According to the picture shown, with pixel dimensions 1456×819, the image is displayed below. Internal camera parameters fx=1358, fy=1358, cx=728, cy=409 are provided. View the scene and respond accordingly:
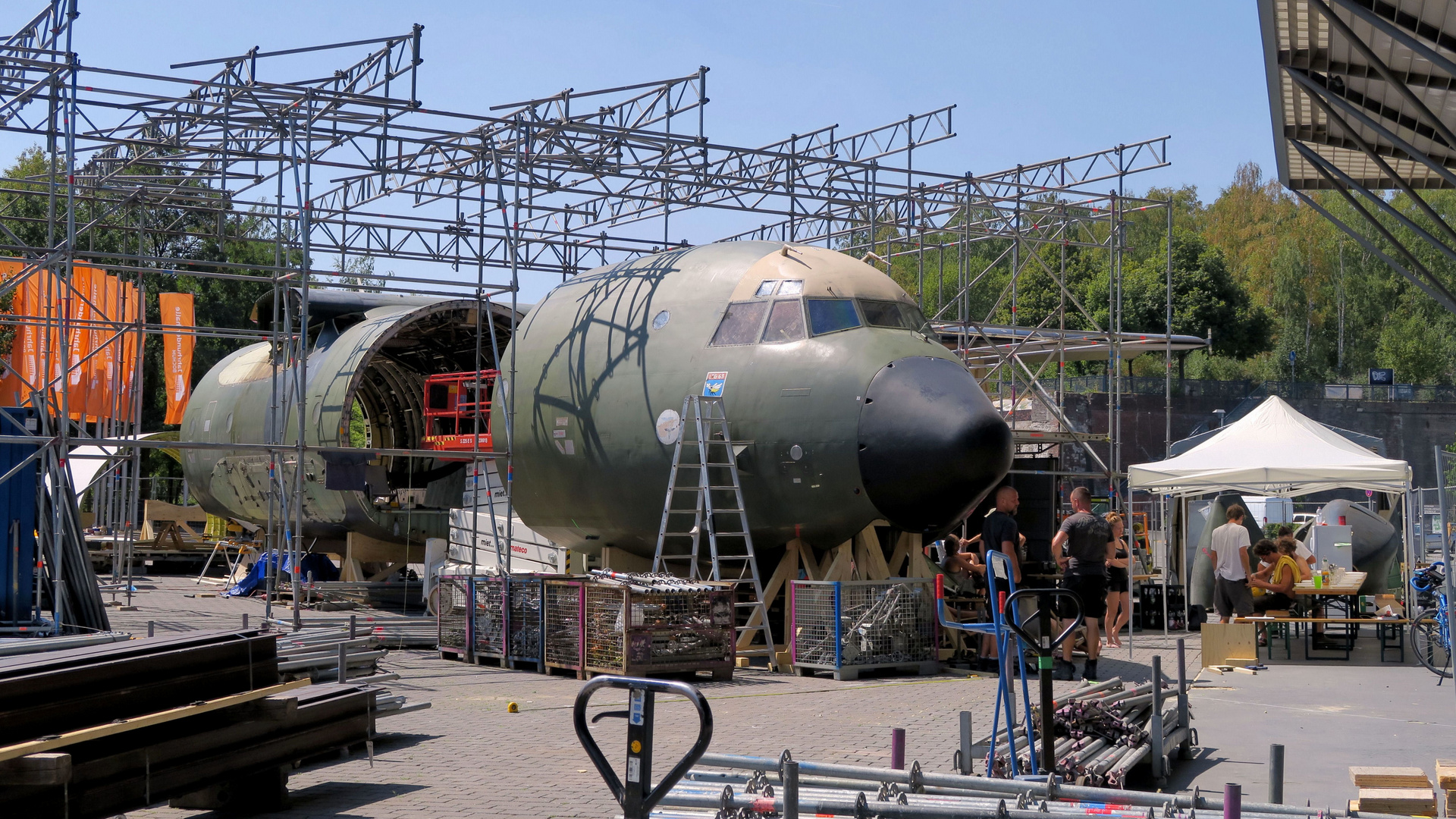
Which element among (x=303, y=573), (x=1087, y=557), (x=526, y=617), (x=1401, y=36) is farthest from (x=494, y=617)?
(x=303, y=573)

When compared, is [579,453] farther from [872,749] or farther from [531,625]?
[872,749]

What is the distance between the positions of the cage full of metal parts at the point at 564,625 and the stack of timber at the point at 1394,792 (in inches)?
309

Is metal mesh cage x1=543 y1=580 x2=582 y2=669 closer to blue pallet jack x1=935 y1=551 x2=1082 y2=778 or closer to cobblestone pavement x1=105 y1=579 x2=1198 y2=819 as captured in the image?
cobblestone pavement x1=105 y1=579 x2=1198 y2=819

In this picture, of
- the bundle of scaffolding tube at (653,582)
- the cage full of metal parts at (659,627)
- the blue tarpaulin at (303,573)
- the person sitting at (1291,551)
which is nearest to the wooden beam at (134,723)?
the cage full of metal parts at (659,627)

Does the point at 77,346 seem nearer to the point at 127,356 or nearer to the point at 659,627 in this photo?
the point at 127,356

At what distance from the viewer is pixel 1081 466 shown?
55.0 meters

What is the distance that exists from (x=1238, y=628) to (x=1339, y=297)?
204 ft

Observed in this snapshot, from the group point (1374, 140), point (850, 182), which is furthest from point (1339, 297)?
point (1374, 140)

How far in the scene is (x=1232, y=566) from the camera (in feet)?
A: 57.1

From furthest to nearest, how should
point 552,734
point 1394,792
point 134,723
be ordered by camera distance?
point 552,734
point 1394,792
point 134,723

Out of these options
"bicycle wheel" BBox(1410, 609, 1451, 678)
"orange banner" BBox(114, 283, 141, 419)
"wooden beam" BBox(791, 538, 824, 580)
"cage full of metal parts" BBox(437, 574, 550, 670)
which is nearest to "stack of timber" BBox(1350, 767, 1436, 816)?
"wooden beam" BBox(791, 538, 824, 580)

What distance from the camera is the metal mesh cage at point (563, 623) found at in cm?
1411

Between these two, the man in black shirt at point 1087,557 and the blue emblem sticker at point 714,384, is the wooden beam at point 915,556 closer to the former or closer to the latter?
the man in black shirt at point 1087,557

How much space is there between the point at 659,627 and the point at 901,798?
23.5 ft
